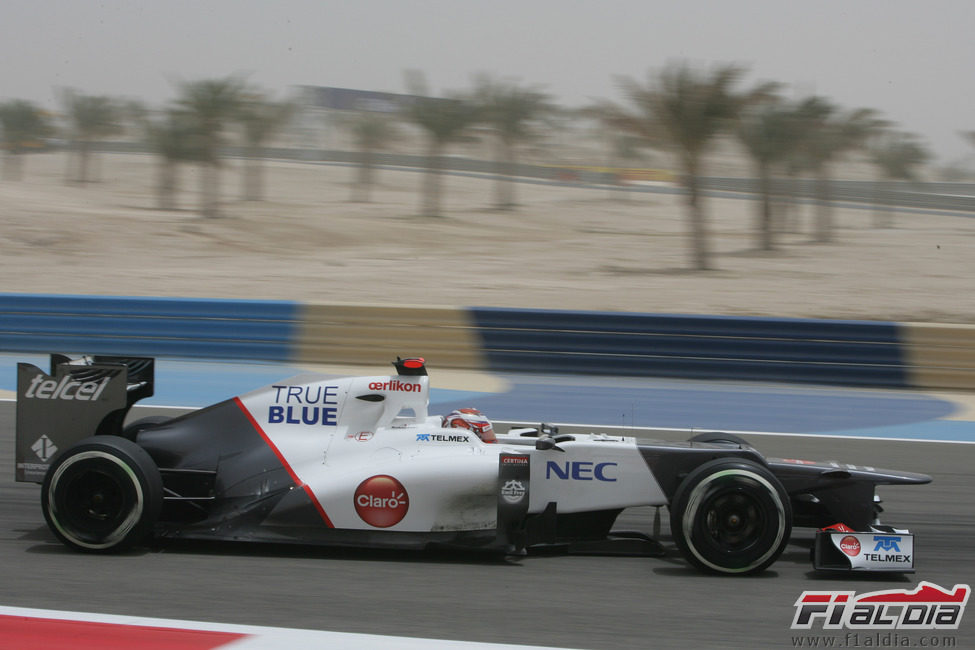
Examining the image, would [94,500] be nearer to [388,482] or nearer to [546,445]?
[388,482]

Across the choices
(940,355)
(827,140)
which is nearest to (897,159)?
(827,140)

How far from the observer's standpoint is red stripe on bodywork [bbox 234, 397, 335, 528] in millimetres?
4941

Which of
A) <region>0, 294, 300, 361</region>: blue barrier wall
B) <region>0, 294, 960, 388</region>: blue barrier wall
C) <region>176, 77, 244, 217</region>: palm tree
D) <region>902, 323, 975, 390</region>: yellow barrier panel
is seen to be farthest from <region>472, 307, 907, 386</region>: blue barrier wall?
<region>176, 77, 244, 217</region>: palm tree

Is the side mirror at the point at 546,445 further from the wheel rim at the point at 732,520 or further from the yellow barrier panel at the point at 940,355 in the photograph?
the yellow barrier panel at the point at 940,355

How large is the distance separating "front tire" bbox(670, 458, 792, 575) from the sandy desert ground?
31.9 ft

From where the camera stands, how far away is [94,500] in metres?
4.98

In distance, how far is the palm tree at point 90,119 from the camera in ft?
146

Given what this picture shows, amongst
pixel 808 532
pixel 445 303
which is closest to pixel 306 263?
pixel 445 303

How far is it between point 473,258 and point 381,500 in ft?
59.6

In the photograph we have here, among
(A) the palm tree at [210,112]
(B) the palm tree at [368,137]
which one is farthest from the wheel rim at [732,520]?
(B) the palm tree at [368,137]

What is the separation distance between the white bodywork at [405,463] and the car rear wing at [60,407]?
0.70 m

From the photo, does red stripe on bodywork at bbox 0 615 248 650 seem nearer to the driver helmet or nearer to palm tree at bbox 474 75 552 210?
the driver helmet

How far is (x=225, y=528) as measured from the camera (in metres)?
5.00

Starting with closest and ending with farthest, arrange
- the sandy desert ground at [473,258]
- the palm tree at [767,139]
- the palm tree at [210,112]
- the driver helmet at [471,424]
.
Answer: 1. the driver helmet at [471,424]
2. the sandy desert ground at [473,258]
3. the palm tree at [767,139]
4. the palm tree at [210,112]
